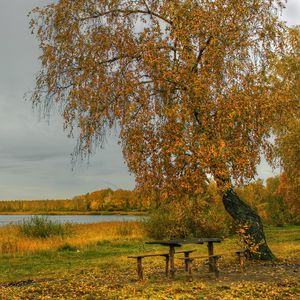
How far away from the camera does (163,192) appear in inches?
530

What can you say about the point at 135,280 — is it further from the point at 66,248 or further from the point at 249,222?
the point at 66,248

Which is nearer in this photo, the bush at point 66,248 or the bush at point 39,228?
the bush at point 66,248

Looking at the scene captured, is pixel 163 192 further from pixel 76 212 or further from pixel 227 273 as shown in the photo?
pixel 76 212

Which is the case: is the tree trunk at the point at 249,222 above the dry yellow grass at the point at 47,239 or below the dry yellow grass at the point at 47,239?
above

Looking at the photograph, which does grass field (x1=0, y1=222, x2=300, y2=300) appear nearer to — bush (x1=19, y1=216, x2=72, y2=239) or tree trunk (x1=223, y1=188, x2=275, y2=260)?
tree trunk (x1=223, y1=188, x2=275, y2=260)

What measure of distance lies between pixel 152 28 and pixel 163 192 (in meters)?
4.79

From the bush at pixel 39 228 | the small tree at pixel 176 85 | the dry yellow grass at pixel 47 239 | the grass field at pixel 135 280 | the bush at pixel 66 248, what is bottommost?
the grass field at pixel 135 280

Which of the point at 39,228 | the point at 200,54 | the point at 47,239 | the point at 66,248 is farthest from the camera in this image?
the point at 39,228

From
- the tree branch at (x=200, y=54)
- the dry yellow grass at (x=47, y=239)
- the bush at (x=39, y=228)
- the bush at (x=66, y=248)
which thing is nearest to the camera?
the tree branch at (x=200, y=54)

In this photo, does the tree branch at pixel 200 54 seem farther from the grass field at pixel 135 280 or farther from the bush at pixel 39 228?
the bush at pixel 39 228

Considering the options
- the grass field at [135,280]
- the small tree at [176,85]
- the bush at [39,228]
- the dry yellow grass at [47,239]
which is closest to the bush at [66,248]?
the dry yellow grass at [47,239]

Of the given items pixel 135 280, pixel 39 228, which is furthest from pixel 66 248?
pixel 135 280

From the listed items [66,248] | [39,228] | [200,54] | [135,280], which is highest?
[200,54]

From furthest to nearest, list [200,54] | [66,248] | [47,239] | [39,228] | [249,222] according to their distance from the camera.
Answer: [39,228] < [47,239] < [66,248] < [249,222] < [200,54]
